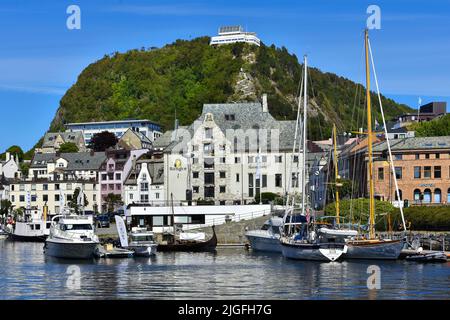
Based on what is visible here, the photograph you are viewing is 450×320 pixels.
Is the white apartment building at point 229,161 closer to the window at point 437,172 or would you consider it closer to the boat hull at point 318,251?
the window at point 437,172

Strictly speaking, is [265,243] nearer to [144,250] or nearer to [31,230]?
[144,250]

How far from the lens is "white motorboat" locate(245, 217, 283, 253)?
285 ft

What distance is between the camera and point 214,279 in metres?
56.0

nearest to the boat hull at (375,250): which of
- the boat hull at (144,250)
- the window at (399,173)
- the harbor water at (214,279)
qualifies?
the harbor water at (214,279)

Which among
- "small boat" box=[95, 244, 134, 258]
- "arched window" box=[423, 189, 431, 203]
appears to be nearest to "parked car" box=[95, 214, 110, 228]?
"small boat" box=[95, 244, 134, 258]

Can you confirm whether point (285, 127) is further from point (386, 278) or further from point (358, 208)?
point (386, 278)

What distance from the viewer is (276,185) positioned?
420ft

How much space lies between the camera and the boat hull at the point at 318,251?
71062 millimetres

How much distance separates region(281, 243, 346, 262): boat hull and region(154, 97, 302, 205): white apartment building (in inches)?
2041

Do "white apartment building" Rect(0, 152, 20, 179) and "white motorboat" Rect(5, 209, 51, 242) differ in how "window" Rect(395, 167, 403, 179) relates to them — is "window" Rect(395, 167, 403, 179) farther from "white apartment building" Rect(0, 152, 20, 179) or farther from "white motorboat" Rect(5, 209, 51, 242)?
"white apartment building" Rect(0, 152, 20, 179)

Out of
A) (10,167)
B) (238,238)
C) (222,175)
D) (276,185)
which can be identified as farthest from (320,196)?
(10,167)

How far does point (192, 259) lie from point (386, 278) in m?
24.0

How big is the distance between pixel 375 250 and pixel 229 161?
60.0 meters

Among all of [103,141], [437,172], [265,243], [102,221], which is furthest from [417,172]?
[103,141]
